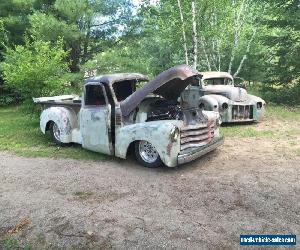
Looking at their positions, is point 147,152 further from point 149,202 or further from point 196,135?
point 149,202

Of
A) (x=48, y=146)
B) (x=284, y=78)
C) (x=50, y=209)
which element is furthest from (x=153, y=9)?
(x=50, y=209)

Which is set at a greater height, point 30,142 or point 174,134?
point 174,134

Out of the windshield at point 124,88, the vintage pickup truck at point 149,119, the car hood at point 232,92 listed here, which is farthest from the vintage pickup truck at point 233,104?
the windshield at point 124,88

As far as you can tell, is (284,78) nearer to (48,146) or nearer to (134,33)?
(134,33)

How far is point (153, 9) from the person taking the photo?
1955 cm

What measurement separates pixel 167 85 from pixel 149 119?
792mm

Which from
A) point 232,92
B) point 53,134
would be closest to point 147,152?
point 53,134

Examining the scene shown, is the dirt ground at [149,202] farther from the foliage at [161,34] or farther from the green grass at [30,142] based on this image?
the foliage at [161,34]

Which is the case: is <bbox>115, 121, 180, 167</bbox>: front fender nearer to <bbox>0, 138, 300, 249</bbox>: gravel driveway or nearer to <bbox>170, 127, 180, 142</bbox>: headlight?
<bbox>170, 127, 180, 142</bbox>: headlight

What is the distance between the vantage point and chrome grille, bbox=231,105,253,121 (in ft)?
36.3

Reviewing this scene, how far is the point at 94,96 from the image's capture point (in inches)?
311

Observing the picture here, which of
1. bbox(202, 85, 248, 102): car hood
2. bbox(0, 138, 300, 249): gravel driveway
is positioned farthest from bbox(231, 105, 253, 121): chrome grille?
bbox(0, 138, 300, 249): gravel driveway

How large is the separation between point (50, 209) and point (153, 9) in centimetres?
1605

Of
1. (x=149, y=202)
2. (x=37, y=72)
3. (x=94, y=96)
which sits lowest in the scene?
(x=149, y=202)
